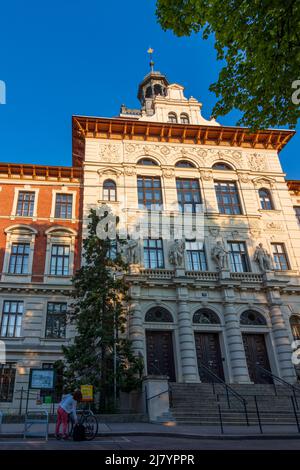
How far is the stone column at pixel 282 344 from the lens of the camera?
22.1 m

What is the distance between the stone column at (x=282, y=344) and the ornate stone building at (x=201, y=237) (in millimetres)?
64

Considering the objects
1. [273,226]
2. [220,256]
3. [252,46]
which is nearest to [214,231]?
[220,256]

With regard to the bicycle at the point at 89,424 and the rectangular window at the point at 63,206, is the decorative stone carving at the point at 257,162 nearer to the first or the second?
the rectangular window at the point at 63,206

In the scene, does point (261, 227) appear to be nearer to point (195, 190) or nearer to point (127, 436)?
point (195, 190)

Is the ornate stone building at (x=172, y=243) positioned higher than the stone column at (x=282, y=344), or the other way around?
the ornate stone building at (x=172, y=243)

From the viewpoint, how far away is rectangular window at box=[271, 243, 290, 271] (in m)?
26.4

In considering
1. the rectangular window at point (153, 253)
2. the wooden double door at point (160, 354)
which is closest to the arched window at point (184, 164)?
the rectangular window at point (153, 253)

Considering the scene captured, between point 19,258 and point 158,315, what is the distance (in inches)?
407

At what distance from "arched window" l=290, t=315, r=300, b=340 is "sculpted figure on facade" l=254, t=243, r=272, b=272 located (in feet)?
12.2

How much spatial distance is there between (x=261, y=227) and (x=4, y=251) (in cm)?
1907

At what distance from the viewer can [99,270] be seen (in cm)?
1959

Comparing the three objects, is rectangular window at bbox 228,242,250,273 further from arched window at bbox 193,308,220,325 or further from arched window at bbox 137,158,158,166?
arched window at bbox 137,158,158,166

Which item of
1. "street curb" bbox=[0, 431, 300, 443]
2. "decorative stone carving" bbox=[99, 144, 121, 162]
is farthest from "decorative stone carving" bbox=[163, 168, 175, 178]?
"street curb" bbox=[0, 431, 300, 443]

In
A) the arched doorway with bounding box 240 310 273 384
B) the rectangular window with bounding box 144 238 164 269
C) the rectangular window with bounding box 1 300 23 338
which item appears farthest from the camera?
the rectangular window with bounding box 144 238 164 269
